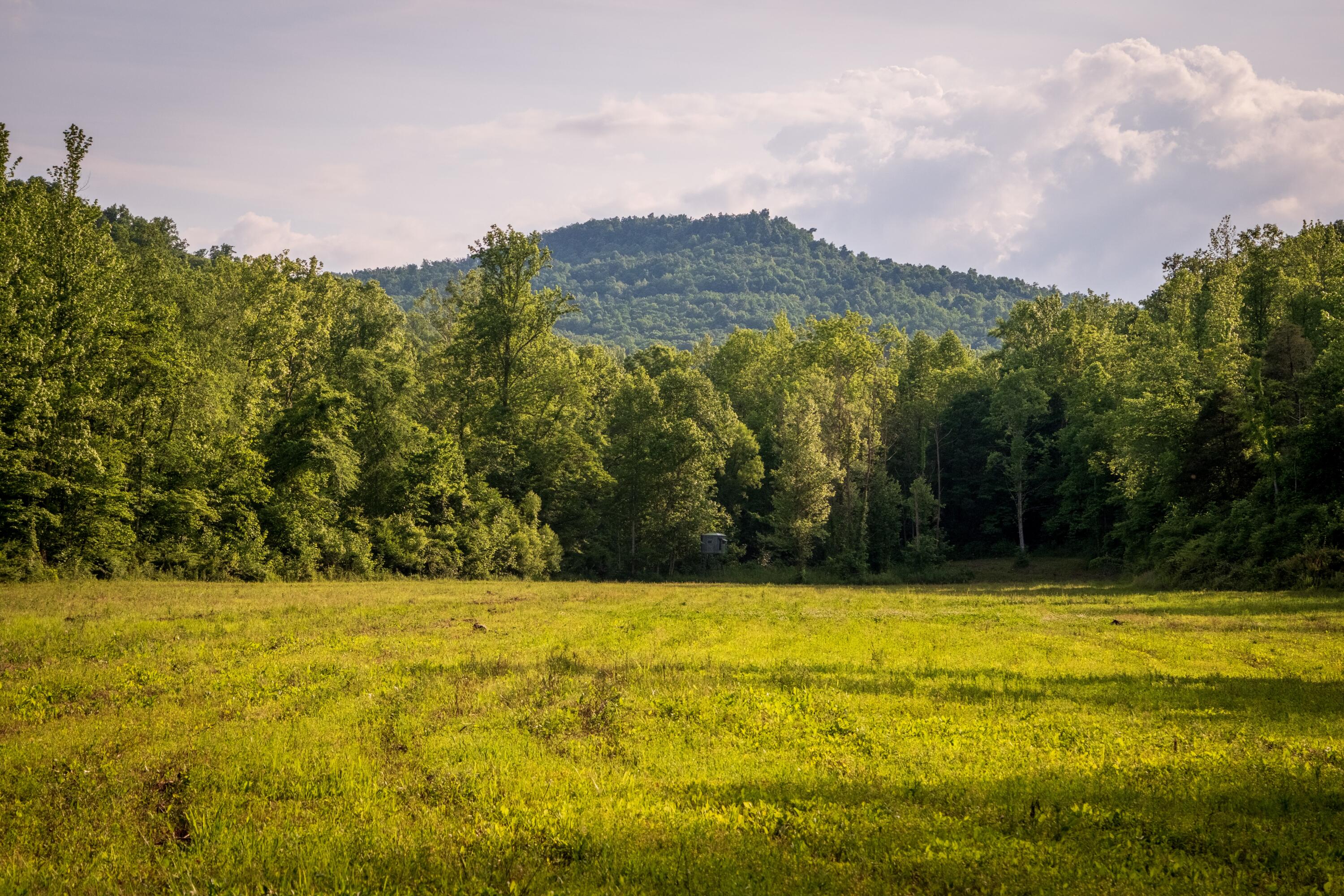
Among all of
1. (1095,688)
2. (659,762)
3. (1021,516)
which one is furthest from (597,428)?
(659,762)

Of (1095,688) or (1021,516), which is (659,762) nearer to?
(1095,688)

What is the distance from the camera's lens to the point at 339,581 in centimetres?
4075

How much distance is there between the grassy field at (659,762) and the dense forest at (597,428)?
17.0m

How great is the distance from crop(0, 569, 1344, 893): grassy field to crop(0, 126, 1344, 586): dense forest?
1703 centimetres

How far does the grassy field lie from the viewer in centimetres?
770

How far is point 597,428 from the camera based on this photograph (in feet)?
208

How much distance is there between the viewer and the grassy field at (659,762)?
7.70 meters

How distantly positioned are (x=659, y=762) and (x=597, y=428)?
5334cm

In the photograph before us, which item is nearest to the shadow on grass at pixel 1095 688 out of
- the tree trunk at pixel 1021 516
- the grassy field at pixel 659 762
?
the grassy field at pixel 659 762

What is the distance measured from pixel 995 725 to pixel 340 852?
31.6 feet

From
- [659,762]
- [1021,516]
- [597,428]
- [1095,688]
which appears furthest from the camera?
[1021,516]

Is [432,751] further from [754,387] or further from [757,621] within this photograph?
[754,387]

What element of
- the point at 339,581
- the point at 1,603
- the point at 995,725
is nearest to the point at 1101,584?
the point at 995,725

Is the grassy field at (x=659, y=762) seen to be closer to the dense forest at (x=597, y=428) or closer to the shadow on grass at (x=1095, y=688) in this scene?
the shadow on grass at (x=1095, y=688)
